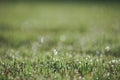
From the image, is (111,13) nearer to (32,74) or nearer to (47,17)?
(47,17)

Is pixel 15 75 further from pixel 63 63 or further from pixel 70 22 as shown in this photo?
pixel 70 22

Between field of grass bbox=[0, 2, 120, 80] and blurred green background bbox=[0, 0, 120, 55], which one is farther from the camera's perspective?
blurred green background bbox=[0, 0, 120, 55]

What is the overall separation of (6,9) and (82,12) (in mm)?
5064

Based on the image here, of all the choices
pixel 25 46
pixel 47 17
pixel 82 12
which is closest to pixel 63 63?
pixel 25 46

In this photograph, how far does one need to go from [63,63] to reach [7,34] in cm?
580

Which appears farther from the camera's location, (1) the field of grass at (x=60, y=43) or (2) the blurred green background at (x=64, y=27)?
(2) the blurred green background at (x=64, y=27)

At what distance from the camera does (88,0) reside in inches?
955

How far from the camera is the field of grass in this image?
23.2ft

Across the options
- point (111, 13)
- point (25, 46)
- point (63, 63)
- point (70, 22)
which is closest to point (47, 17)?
point (70, 22)

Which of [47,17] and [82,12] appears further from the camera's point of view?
[82,12]

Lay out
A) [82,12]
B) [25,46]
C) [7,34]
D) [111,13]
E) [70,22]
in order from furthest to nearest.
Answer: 1. [82,12]
2. [111,13]
3. [70,22]
4. [7,34]
5. [25,46]

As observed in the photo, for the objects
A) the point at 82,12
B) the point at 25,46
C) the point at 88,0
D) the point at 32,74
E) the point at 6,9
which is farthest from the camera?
the point at 88,0

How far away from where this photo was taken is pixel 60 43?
11180 millimetres

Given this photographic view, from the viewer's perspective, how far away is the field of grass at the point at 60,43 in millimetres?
7074
